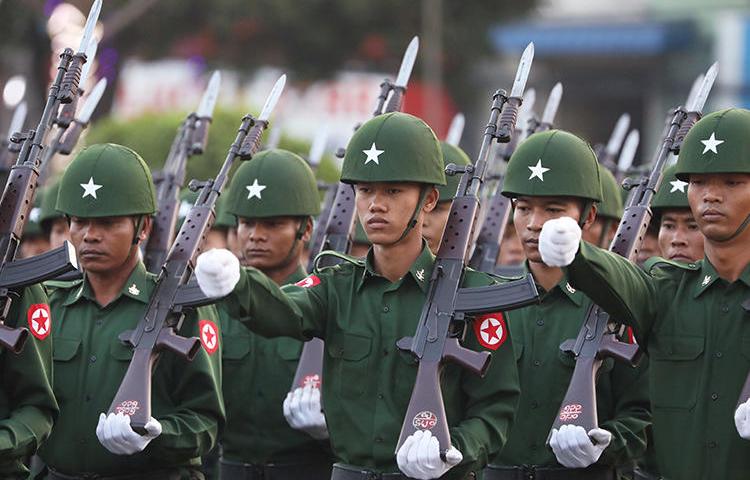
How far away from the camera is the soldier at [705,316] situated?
6820 millimetres

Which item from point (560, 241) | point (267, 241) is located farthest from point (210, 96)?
point (560, 241)

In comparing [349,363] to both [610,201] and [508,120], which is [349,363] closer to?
[508,120]

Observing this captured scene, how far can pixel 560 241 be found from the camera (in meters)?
6.10

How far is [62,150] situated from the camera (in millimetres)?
10484

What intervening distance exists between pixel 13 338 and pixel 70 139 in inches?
143

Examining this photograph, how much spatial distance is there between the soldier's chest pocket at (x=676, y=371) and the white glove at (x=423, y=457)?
0.92 m

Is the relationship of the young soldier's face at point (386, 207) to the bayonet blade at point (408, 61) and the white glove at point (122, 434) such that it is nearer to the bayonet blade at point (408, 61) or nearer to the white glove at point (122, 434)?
the white glove at point (122, 434)

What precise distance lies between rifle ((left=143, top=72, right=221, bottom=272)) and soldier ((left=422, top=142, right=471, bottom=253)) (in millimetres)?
1491

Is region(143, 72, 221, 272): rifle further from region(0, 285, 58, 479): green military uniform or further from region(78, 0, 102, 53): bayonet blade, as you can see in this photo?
region(0, 285, 58, 479): green military uniform

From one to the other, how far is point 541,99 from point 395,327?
37.8m

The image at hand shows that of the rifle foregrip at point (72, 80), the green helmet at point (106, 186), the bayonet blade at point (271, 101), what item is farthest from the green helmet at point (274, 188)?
the rifle foregrip at point (72, 80)

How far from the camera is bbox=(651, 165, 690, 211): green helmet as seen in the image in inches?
365

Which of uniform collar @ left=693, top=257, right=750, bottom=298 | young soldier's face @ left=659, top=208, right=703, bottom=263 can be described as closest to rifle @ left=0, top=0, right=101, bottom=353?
uniform collar @ left=693, top=257, right=750, bottom=298

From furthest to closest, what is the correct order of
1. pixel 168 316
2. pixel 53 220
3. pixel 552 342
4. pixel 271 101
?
pixel 53 220
pixel 271 101
pixel 552 342
pixel 168 316
